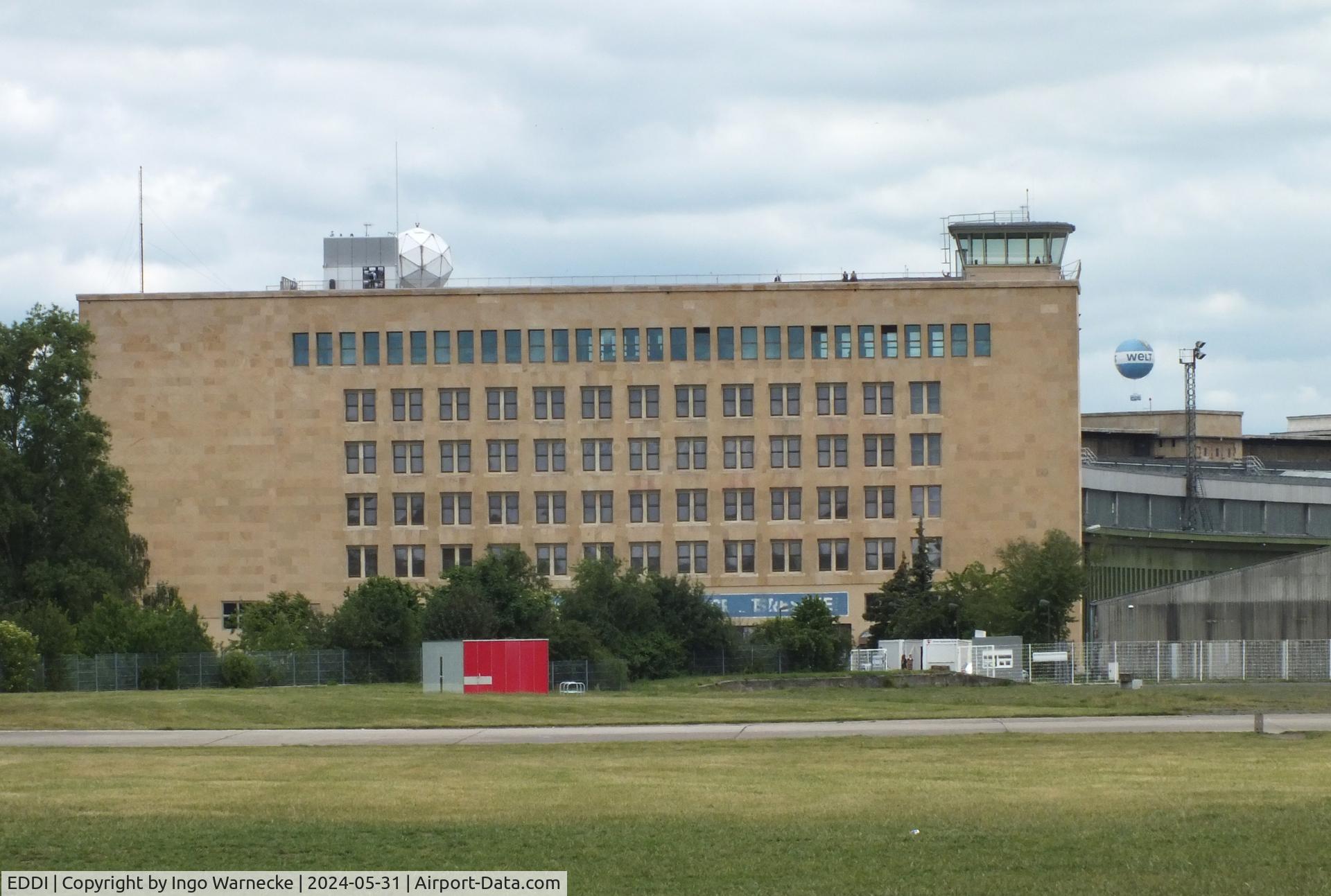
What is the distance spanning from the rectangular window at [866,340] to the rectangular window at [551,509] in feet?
66.3

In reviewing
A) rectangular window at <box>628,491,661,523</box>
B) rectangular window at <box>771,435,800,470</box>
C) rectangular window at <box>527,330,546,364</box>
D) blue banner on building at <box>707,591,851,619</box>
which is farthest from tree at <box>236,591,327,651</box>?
rectangular window at <box>771,435,800,470</box>

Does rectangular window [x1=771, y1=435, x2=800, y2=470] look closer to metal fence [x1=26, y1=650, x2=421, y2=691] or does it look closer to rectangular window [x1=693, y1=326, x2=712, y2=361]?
rectangular window [x1=693, y1=326, x2=712, y2=361]

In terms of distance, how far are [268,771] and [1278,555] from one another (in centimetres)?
9320

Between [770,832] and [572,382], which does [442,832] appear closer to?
[770,832]

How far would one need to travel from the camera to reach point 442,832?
22406mm

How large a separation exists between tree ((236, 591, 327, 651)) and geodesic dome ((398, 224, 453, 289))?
22570mm

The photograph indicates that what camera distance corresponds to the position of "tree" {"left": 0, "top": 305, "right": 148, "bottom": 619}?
277 feet

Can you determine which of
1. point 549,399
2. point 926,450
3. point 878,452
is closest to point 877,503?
point 878,452

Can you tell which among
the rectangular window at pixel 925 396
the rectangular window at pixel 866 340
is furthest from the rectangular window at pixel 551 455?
the rectangular window at pixel 925 396

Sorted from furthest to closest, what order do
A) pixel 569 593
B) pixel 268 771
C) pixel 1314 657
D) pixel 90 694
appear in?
pixel 569 593 → pixel 1314 657 → pixel 90 694 → pixel 268 771

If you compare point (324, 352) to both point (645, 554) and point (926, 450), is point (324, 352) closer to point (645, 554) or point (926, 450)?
point (645, 554)

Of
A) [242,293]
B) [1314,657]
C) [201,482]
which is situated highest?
[242,293]

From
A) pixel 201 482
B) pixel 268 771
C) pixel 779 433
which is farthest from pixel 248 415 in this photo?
pixel 268 771

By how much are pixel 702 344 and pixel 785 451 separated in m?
8.25
